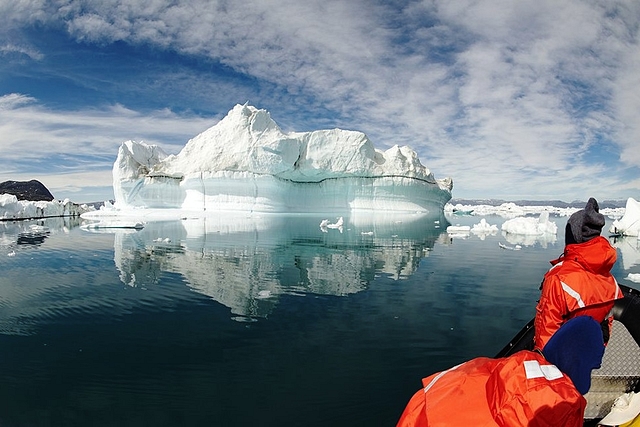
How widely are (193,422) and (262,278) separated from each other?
19.8ft

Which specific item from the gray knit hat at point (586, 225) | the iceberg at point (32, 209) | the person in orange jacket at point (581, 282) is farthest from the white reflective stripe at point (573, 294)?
the iceberg at point (32, 209)

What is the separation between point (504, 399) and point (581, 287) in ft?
4.67

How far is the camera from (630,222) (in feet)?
79.9

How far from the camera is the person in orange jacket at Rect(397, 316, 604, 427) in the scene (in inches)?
48.8

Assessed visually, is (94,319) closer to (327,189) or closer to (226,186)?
(226,186)

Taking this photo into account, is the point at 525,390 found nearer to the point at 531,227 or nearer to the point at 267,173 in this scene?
the point at 531,227

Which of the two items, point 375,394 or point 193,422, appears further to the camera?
point 375,394

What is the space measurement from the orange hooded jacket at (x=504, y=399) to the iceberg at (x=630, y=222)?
2898cm

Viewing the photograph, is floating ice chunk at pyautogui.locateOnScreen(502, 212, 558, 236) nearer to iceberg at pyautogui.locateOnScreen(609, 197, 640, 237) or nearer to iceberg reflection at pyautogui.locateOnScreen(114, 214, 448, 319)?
iceberg at pyautogui.locateOnScreen(609, 197, 640, 237)

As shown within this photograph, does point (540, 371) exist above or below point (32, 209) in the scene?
below

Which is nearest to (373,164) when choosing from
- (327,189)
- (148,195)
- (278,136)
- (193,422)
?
(327,189)

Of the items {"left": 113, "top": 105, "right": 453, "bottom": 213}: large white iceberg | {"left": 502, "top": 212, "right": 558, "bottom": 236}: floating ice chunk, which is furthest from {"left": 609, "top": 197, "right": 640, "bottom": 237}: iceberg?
{"left": 113, "top": 105, "right": 453, "bottom": 213}: large white iceberg

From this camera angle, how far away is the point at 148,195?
127ft

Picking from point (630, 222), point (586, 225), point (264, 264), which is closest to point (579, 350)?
point (586, 225)
